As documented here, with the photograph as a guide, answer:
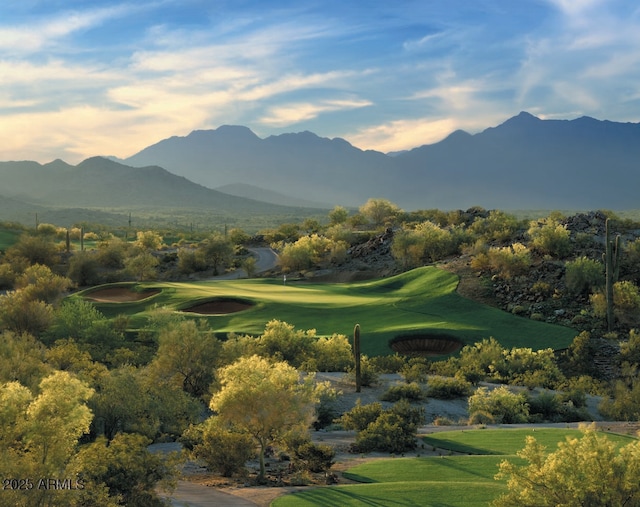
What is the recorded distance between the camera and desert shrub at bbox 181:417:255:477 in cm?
2092

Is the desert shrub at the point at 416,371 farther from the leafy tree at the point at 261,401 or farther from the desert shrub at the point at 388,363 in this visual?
the leafy tree at the point at 261,401

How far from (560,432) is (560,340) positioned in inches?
915

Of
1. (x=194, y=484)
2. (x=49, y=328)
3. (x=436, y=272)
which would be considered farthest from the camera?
(x=436, y=272)

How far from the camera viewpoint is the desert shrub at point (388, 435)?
23453mm

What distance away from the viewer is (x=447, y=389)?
33.1 metres

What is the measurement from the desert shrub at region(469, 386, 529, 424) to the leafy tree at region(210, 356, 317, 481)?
10804mm

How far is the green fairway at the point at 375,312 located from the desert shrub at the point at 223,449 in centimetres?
2132

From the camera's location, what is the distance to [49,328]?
4250cm

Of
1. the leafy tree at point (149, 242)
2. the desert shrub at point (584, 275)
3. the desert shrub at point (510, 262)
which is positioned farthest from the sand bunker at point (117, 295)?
the leafy tree at point (149, 242)

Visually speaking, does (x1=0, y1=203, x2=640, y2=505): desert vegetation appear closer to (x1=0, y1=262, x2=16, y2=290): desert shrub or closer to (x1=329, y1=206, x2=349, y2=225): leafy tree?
(x1=0, y1=262, x2=16, y2=290): desert shrub

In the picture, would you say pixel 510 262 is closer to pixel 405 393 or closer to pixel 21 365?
pixel 405 393

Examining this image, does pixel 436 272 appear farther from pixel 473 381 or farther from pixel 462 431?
pixel 462 431

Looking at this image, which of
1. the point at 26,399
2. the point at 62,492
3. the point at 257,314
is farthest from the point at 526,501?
the point at 257,314

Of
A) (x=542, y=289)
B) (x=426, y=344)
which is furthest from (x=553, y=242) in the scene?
(x=426, y=344)
